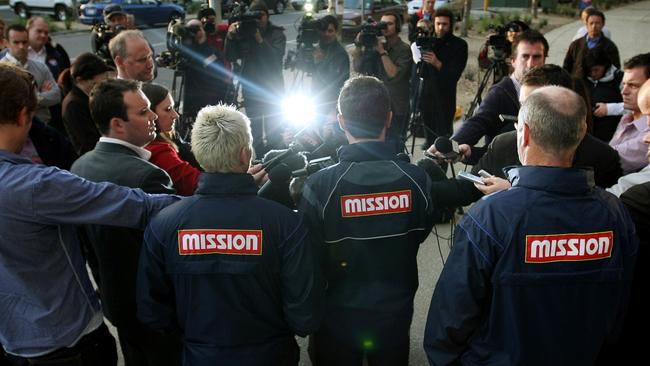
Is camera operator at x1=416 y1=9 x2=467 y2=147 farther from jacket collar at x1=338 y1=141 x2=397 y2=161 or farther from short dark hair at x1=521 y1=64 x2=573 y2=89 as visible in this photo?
jacket collar at x1=338 y1=141 x2=397 y2=161

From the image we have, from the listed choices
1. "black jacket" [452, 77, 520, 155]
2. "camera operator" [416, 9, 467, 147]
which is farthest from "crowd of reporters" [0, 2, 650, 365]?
"camera operator" [416, 9, 467, 147]

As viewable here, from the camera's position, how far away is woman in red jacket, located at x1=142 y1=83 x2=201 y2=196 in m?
2.54

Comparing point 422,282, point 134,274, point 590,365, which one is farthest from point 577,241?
point 422,282

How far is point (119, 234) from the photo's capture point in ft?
7.00

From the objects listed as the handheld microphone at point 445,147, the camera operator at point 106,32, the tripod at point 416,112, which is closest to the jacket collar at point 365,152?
the handheld microphone at point 445,147

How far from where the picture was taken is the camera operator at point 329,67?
17.2ft

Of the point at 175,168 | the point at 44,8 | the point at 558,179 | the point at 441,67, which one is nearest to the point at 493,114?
the point at 441,67

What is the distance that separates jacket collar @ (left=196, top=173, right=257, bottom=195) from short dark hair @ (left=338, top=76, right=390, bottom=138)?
0.54 metres

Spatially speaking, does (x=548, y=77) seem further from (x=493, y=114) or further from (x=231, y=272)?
(x=231, y=272)

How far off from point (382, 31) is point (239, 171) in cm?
363

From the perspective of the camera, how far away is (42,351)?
1891 millimetres

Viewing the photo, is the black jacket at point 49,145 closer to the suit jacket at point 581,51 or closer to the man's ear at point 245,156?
the man's ear at point 245,156

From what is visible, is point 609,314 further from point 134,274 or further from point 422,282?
point 422,282

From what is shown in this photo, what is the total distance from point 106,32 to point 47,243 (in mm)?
4470
